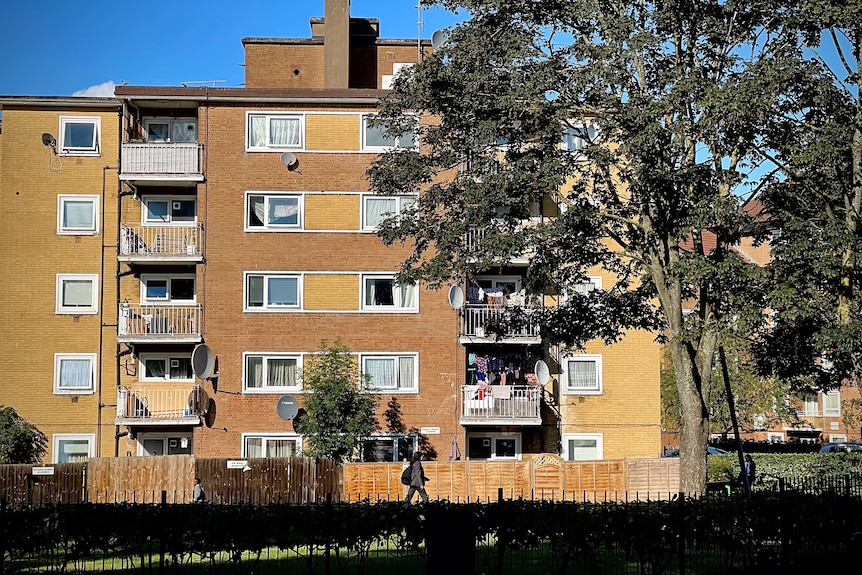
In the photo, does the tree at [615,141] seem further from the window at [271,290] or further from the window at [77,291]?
the window at [77,291]

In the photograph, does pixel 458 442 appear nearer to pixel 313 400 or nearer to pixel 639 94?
pixel 313 400

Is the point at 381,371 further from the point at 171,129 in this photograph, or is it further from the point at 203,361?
the point at 171,129

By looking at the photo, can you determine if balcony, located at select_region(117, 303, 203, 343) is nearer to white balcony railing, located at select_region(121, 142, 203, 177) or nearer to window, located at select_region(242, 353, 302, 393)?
window, located at select_region(242, 353, 302, 393)

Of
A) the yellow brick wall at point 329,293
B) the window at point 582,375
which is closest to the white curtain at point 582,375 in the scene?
the window at point 582,375

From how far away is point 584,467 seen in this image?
3441 centimetres

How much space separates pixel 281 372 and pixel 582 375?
1074 centimetres

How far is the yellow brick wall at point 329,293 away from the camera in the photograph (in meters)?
38.4

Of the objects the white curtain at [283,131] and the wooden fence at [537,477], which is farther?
the white curtain at [283,131]

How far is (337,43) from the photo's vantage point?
4166cm

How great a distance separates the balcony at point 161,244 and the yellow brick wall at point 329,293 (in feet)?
12.8

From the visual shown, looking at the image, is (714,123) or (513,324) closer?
(714,123)

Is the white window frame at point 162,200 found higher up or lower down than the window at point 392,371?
higher up

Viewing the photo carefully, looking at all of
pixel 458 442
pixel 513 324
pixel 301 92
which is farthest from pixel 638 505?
pixel 301 92

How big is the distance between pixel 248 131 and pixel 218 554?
969 inches
